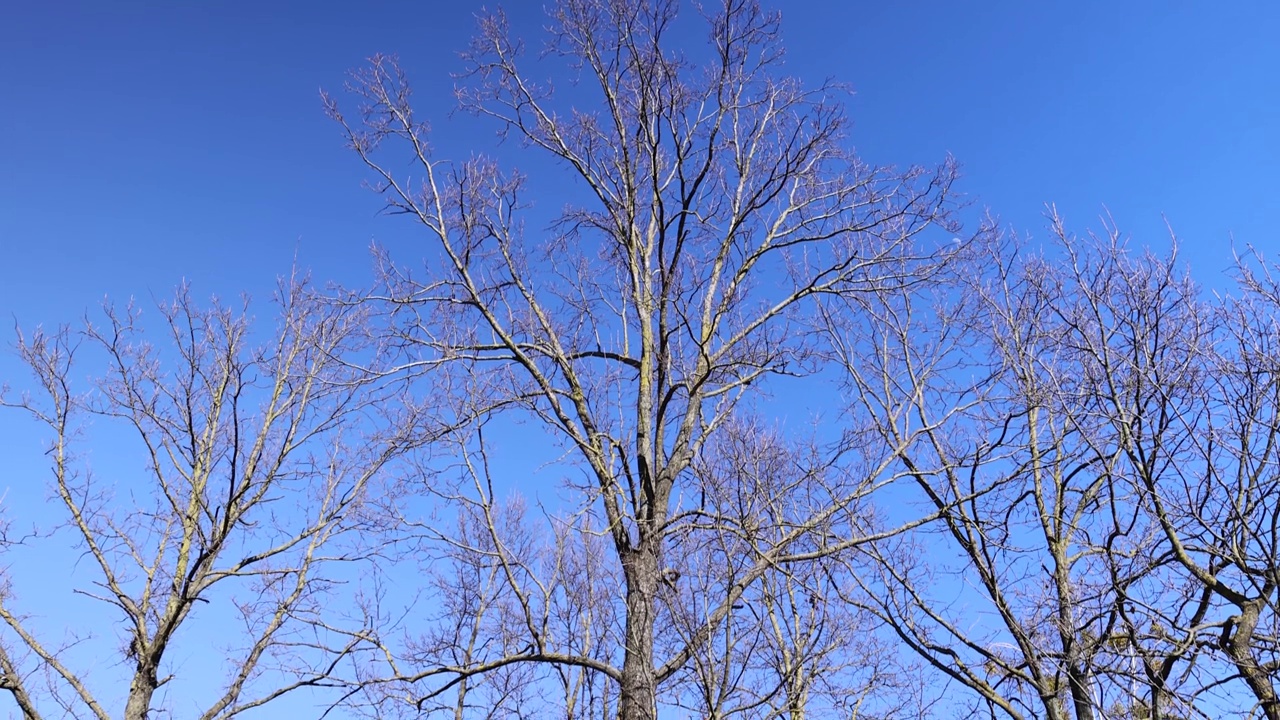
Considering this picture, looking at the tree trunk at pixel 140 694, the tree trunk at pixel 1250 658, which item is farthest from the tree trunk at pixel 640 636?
the tree trunk at pixel 140 694

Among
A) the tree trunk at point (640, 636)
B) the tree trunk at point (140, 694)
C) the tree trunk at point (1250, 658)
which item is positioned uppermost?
the tree trunk at point (140, 694)

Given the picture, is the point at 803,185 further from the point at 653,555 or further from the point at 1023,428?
the point at 653,555

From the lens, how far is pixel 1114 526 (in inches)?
229

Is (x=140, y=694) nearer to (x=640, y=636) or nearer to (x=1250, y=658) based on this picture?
(x=640, y=636)

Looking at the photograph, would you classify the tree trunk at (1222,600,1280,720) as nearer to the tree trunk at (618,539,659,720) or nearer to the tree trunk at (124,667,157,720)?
the tree trunk at (618,539,659,720)

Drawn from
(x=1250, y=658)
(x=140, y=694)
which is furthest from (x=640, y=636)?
(x=140, y=694)

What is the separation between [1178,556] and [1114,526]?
554mm

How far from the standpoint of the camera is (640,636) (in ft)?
21.0

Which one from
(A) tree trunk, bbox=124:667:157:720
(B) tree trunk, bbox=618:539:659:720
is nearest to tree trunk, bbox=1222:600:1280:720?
(B) tree trunk, bbox=618:539:659:720

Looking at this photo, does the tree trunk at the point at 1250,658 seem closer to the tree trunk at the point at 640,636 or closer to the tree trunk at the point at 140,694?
the tree trunk at the point at 640,636

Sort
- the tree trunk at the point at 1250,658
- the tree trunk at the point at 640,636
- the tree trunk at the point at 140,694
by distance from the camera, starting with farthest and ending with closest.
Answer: the tree trunk at the point at 140,694
the tree trunk at the point at 640,636
the tree trunk at the point at 1250,658

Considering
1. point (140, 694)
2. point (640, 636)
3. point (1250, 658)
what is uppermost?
point (140, 694)

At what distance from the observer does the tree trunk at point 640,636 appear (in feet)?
20.6

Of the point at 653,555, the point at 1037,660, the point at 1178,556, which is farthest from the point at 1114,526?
the point at 653,555
